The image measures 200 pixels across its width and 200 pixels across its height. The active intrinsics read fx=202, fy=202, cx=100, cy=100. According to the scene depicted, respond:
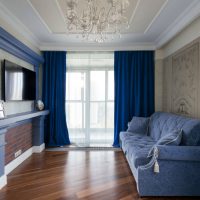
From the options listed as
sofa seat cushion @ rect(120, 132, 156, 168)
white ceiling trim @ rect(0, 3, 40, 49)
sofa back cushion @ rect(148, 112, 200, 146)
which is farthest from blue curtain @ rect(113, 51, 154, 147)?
white ceiling trim @ rect(0, 3, 40, 49)

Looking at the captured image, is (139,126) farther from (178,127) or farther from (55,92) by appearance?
(55,92)

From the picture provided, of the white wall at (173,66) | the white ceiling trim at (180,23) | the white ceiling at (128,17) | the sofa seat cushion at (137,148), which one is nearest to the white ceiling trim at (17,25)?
the white ceiling at (128,17)

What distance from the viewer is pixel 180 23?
3537 millimetres

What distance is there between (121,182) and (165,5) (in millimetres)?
2739

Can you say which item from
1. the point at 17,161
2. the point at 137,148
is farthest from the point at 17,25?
the point at 137,148

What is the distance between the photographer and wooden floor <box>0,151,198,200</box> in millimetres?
2664

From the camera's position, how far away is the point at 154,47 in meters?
5.06

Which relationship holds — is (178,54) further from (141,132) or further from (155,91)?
(141,132)

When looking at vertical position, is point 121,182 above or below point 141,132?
below

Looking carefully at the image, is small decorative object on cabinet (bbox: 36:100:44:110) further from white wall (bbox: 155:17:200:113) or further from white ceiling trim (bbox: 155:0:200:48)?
white ceiling trim (bbox: 155:0:200:48)

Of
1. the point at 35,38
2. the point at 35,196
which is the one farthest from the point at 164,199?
the point at 35,38

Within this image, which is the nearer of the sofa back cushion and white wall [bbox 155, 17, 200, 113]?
the sofa back cushion

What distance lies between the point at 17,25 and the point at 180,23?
9.52 ft

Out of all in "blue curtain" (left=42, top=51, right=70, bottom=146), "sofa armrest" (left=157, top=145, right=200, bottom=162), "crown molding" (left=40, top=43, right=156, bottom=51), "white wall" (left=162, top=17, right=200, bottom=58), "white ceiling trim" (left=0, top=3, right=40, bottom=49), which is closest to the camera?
"sofa armrest" (left=157, top=145, right=200, bottom=162)
